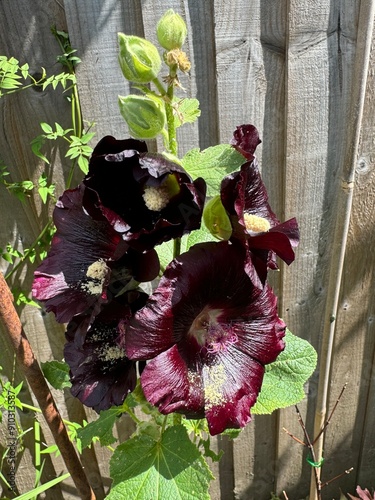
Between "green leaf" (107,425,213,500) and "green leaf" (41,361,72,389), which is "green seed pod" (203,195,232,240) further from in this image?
"green leaf" (41,361,72,389)

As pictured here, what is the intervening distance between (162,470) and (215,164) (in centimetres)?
47

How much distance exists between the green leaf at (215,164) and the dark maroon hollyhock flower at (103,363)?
0.17 m

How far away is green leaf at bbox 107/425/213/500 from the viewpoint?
75 centimetres

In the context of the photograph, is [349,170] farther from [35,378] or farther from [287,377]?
[35,378]

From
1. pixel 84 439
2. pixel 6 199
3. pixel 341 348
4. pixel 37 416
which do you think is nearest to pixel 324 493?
pixel 341 348

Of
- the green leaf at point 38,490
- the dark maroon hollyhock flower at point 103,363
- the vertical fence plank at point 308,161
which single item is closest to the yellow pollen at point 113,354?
the dark maroon hollyhock flower at point 103,363

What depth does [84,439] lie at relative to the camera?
0.90m

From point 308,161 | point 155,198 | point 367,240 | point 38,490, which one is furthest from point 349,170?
point 38,490

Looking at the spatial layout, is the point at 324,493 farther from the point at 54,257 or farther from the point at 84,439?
the point at 54,257

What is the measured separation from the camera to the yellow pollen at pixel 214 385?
2.01 ft

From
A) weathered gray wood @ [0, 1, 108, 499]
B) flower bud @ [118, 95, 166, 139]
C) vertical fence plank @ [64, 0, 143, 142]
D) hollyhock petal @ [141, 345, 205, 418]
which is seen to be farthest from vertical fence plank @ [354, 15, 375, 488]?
hollyhock petal @ [141, 345, 205, 418]

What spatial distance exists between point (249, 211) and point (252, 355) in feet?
0.63

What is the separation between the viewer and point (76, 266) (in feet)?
2.18

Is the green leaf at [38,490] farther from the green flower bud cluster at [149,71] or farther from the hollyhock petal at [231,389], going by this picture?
the green flower bud cluster at [149,71]
